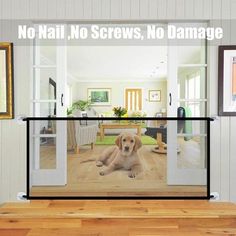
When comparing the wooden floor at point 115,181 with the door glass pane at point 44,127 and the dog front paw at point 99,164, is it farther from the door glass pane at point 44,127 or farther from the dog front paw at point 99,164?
the door glass pane at point 44,127

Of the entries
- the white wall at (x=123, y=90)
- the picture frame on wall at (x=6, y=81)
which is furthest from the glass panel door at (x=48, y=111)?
the white wall at (x=123, y=90)

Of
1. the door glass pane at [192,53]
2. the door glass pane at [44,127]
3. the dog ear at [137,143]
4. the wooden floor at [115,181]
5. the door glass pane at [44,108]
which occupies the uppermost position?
the door glass pane at [192,53]

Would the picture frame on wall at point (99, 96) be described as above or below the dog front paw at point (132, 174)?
above

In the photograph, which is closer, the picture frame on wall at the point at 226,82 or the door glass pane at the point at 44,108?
the picture frame on wall at the point at 226,82

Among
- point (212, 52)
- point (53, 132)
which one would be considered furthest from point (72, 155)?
point (212, 52)

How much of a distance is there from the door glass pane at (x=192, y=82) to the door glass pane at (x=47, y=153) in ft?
4.80

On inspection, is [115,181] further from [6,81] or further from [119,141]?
[6,81]

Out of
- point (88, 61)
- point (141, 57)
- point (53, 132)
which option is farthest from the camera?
point (88, 61)

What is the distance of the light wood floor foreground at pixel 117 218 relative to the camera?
215 centimetres

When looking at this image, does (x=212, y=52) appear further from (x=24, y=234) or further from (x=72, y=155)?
(x=24, y=234)

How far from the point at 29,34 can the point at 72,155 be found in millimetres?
1393

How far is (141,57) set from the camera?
7.33 meters

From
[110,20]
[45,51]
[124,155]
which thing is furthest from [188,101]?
[45,51]

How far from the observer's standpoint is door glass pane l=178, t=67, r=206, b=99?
3181 millimetres
